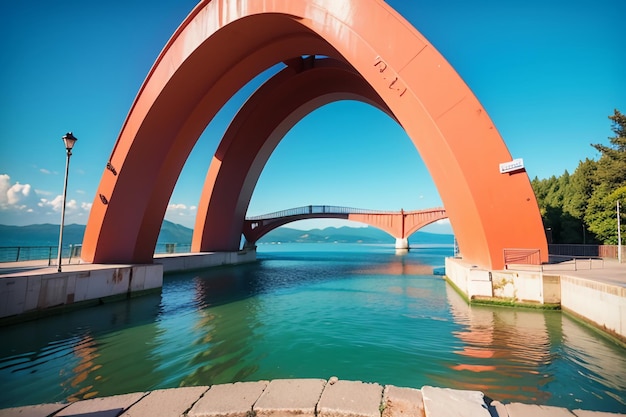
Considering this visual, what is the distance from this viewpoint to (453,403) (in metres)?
2.93

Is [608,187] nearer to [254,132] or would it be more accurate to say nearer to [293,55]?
[293,55]

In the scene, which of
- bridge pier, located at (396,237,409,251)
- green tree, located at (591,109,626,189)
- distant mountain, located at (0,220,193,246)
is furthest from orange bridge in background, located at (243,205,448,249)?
distant mountain, located at (0,220,193,246)

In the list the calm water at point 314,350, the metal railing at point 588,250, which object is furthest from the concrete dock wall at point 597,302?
the metal railing at point 588,250

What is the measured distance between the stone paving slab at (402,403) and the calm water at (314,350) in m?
2.12

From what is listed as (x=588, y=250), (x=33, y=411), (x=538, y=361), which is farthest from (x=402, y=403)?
(x=588, y=250)

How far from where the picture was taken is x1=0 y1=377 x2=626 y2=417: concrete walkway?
2973mm

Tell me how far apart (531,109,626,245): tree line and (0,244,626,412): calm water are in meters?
19.3

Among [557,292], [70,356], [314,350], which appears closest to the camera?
[70,356]

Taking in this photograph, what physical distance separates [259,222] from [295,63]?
2356 cm

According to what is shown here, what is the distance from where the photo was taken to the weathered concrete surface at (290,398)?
3133 mm

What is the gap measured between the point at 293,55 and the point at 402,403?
74.0 ft

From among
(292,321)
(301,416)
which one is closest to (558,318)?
(292,321)

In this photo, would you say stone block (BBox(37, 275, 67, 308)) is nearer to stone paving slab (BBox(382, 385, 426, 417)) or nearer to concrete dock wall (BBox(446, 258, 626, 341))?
stone paving slab (BBox(382, 385, 426, 417))

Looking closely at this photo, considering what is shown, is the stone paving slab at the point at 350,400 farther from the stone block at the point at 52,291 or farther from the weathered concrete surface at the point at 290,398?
the stone block at the point at 52,291
